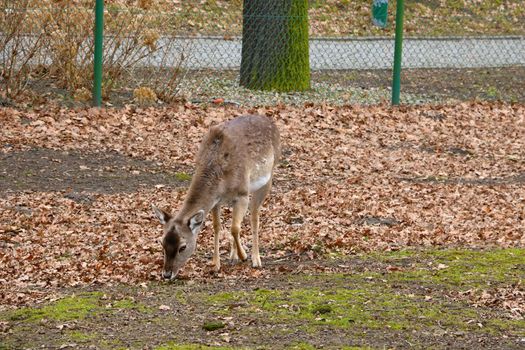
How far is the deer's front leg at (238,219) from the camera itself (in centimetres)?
893

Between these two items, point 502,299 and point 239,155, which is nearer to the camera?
point 502,299

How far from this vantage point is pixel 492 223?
10.8 m

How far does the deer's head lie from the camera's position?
834cm

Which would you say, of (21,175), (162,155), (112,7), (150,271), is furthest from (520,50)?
(150,271)

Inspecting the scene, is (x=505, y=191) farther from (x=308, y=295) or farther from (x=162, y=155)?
(x=308, y=295)

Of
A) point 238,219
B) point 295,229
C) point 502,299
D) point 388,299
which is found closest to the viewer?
point 388,299

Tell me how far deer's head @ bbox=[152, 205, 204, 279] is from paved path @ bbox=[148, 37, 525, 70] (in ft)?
31.2

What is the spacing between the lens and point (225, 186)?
8.95 m

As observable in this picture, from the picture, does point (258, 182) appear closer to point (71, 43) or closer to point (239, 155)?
point (239, 155)

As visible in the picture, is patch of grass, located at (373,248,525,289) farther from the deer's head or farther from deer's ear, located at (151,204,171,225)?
deer's ear, located at (151,204,171,225)

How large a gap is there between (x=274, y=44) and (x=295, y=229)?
22.6ft

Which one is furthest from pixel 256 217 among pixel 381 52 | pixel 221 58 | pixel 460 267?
pixel 381 52

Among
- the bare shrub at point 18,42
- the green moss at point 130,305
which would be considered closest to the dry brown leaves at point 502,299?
the green moss at point 130,305

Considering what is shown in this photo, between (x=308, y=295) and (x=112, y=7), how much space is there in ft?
29.5
